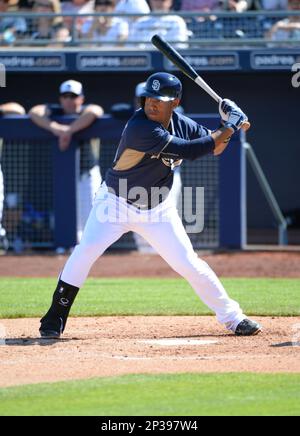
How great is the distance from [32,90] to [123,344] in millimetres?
9953

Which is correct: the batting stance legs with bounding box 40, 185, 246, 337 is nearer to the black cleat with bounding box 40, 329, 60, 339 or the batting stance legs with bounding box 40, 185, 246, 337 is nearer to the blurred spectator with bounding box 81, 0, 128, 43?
the black cleat with bounding box 40, 329, 60, 339

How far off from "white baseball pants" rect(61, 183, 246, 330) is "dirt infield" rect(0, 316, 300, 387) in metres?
0.45

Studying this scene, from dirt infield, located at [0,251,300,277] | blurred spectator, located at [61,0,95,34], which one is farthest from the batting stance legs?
blurred spectator, located at [61,0,95,34]

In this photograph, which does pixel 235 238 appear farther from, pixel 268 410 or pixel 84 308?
pixel 268 410

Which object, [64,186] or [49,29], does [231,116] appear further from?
[49,29]

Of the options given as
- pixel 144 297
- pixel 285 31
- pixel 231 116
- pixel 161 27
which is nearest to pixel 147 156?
pixel 231 116

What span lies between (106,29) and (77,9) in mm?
894

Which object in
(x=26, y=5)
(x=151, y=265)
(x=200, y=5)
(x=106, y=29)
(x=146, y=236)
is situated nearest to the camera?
(x=146, y=236)

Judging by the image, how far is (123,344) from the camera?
21.9 ft

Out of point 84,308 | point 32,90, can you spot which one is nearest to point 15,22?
point 32,90

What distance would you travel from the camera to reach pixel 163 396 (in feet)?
16.3

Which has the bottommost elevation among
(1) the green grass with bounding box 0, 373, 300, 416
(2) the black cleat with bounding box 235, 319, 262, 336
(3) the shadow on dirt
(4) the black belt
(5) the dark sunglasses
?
(3) the shadow on dirt

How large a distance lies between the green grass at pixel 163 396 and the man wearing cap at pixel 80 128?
7.63 m

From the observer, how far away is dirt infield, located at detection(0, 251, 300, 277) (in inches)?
452
